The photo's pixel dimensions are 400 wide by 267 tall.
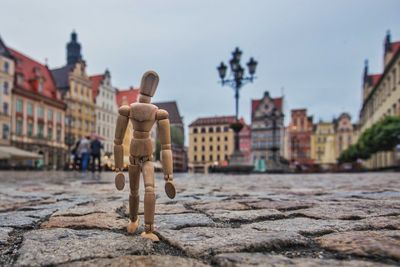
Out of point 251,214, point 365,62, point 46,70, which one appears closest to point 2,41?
point 46,70

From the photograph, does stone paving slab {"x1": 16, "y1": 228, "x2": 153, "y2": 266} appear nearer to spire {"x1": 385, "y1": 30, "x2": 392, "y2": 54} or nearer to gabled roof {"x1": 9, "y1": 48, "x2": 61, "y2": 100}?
gabled roof {"x1": 9, "y1": 48, "x2": 61, "y2": 100}

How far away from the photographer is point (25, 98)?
4175 cm

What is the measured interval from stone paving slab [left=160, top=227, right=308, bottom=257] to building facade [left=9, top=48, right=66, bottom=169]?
3940 centimetres

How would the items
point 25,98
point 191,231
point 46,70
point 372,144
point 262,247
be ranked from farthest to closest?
1. point 46,70
2. point 25,98
3. point 372,144
4. point 191,231
5. point 262,247

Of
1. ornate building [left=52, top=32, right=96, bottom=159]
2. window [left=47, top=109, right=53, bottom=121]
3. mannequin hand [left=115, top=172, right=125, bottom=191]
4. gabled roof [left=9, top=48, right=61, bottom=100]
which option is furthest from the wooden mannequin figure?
ornate building [left=52, top=32, right=96, bottom=159]

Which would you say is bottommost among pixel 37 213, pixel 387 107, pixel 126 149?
pixel 37 213

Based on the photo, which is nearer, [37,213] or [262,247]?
[262,247]

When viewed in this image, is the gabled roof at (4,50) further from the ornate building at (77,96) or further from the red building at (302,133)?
the red building at (302,133)

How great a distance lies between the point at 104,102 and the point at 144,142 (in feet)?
188

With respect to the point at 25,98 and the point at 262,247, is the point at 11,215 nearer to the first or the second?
the point at 262,247

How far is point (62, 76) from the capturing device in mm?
50375

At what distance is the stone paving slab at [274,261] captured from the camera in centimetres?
136

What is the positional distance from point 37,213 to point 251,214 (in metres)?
1.68

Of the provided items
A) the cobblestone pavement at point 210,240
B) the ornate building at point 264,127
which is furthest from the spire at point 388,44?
the cobblestone pavement at point 210,240
